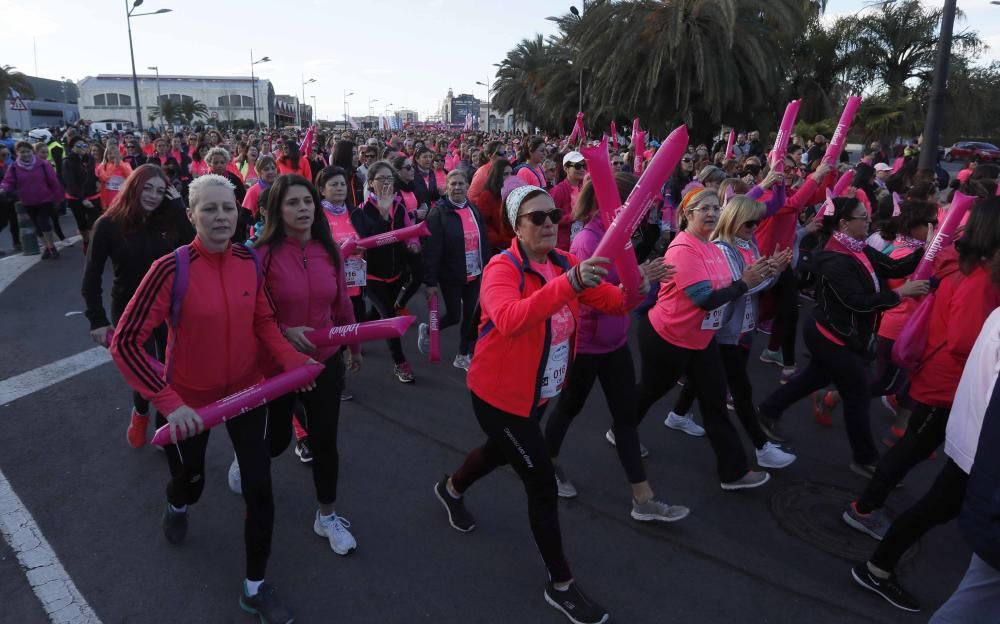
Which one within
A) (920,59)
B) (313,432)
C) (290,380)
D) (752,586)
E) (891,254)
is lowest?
(752,586)

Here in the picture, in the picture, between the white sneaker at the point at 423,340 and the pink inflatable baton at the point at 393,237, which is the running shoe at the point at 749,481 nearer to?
the pink inflatable baton at the point at 393,237

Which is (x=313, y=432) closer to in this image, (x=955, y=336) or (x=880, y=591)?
(x=880, y=591)

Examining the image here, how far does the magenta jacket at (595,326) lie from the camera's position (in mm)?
3799

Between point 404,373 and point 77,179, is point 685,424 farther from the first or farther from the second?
point 77,179

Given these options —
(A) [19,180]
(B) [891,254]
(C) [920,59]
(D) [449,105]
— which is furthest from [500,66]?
(D) [449,105]

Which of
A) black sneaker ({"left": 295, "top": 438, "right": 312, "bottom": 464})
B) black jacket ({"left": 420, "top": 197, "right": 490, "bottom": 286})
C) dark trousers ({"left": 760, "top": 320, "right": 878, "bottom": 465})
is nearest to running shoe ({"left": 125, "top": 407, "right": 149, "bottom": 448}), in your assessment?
black sneaker ({"left": 295, "top": 438, "right": 312, "bottom": 464})

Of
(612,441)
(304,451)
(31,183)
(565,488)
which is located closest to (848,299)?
(612,441)

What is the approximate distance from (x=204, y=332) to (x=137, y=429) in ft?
7.65

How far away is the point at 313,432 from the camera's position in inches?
138

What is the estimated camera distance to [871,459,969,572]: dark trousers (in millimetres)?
2922

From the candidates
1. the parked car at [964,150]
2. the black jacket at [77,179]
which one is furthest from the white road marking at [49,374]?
the parked car at [964,150]

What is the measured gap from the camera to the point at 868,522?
3908 mm

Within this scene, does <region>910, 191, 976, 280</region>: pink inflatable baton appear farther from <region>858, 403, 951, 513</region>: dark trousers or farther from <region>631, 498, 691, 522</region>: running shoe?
<region>631, 498, 691, 522</region>: running shoe

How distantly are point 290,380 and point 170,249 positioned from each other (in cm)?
205
